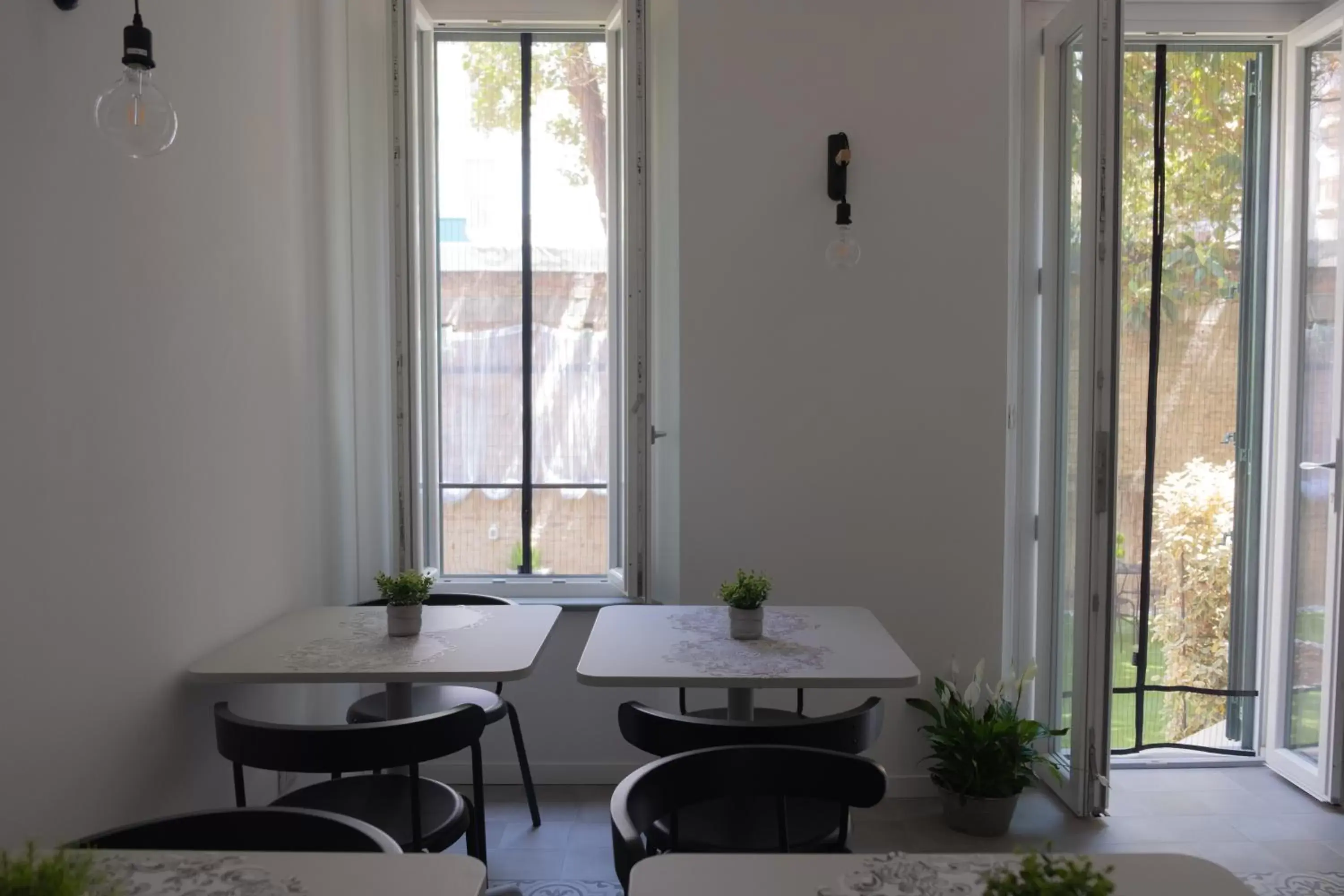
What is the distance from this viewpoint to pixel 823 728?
2158 mm

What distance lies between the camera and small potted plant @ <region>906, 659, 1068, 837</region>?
3.41 meters

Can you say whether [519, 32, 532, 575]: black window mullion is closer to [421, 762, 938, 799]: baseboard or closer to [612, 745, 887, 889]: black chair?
[421, 762, 938, 799]: baseboard

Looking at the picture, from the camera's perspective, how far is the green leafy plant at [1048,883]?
3.47 ft

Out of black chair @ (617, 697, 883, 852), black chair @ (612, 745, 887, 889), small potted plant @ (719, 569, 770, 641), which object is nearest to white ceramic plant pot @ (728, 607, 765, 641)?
small potted plant @ (719, 569, 770, 641)

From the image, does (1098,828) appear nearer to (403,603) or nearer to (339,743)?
(403,603)

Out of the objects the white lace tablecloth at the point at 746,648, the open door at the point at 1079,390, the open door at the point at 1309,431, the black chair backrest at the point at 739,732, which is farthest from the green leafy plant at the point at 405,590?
the open door at the point at 1309,431

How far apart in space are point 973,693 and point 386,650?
6.79 feet

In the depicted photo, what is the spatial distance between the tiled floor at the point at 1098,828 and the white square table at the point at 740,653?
0.81m

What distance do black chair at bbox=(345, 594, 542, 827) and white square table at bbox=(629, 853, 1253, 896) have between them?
4.74 ft

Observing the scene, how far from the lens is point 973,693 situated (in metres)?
3.59

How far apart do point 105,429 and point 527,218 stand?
84.1 inches

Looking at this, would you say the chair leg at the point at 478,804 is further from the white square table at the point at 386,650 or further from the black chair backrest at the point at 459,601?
the black chair backrest at the point at 459,601

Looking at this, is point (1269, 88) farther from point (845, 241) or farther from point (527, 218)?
point (527, 218)

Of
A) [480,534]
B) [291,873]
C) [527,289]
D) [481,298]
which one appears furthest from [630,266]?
[291,873]
